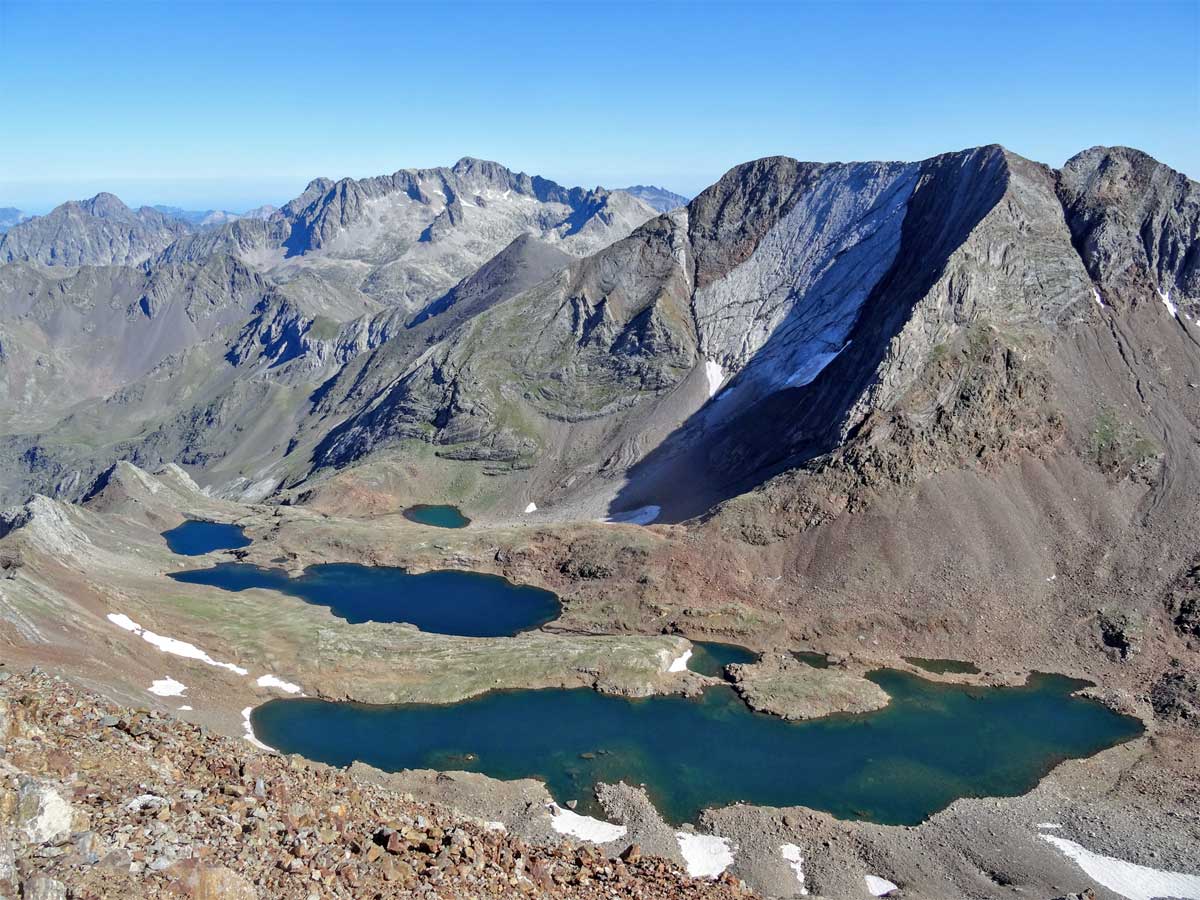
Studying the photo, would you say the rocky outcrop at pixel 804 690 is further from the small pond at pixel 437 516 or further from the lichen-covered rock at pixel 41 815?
the small pond at pixel 437 516

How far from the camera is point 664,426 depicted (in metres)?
155

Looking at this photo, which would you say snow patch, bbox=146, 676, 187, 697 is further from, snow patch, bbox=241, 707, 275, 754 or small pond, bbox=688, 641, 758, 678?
small pond, bbox=688, 641, 758, 678

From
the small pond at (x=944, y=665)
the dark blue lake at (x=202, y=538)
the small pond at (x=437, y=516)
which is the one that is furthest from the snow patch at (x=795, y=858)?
the dark blue lake at (x=202, y=538)

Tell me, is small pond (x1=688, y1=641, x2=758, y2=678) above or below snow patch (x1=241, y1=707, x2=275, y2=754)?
above

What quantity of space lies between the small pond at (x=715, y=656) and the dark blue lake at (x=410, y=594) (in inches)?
774

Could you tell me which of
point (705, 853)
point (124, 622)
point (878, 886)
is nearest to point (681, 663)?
point (705, 853)

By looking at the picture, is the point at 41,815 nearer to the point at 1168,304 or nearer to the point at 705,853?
the point at 705,853

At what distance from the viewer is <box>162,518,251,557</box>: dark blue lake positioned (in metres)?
136

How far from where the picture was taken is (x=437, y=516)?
504 ft

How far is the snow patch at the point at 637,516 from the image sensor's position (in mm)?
130000

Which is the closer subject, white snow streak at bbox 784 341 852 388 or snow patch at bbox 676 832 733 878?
snow patch at bbox 676 832 733 878

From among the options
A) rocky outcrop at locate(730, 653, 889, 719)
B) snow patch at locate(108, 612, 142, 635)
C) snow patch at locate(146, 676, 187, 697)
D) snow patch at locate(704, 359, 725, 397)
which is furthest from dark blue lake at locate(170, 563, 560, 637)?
snow patch at locate(704, 359, 725, 397)

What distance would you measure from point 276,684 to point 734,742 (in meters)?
45.0

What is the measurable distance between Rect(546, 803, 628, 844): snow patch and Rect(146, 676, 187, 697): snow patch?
38.9 meters
